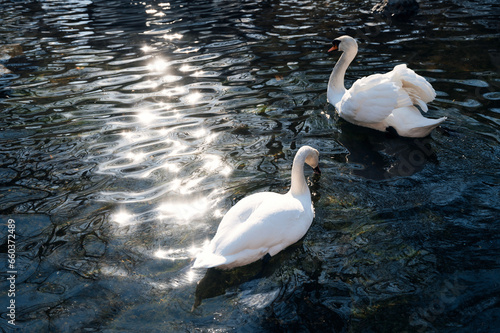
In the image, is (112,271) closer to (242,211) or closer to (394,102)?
(242,211)

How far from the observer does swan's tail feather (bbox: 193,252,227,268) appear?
356 centimetres

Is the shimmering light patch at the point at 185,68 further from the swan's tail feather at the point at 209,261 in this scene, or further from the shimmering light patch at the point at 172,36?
the swan's tail feather at the point at 209,261

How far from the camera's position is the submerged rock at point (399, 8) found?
12.8 m

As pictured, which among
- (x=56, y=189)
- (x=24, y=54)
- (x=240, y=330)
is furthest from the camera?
(x=24, y=54)

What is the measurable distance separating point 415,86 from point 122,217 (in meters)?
4.26

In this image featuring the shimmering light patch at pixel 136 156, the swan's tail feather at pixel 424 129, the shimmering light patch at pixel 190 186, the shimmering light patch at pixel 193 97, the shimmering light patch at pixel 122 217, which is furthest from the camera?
the shimmering light patch at pixel 193 97

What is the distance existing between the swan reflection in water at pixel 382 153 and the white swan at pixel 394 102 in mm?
174

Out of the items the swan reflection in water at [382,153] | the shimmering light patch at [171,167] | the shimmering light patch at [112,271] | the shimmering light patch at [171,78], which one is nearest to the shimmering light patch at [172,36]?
the shimmering light patch at [171,78]

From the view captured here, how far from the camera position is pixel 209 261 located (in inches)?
142

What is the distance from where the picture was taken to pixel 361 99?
6176 millimetres

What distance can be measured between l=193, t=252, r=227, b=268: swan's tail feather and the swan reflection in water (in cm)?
245

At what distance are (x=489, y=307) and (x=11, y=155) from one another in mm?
6134

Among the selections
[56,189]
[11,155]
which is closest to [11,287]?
[56,189]

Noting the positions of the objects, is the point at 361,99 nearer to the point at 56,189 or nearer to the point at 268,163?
the point at 268,163
